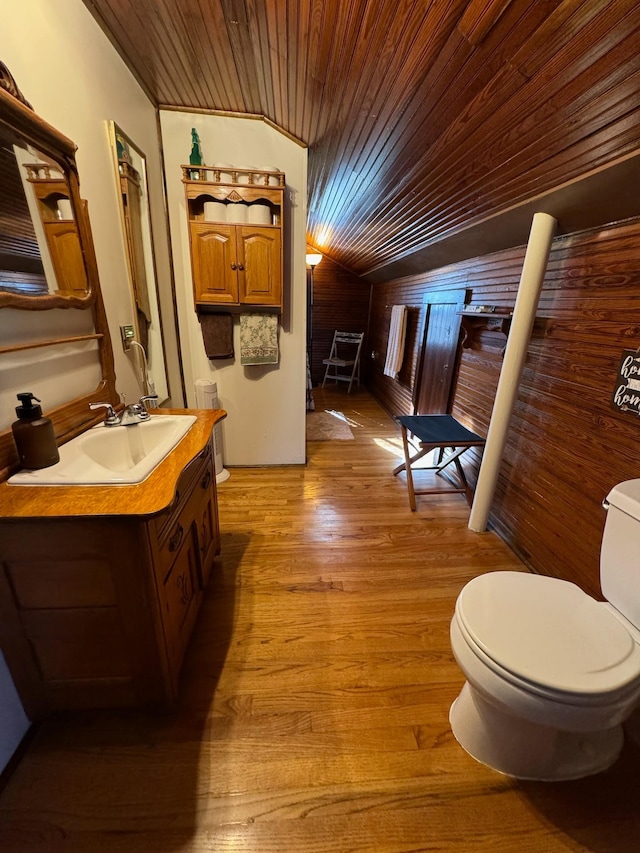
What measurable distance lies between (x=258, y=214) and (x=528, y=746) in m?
2.72

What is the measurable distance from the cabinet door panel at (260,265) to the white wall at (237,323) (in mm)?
198

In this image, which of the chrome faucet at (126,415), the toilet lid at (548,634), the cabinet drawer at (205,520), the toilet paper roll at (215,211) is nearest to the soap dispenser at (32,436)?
the chrome faucet at (126,415)

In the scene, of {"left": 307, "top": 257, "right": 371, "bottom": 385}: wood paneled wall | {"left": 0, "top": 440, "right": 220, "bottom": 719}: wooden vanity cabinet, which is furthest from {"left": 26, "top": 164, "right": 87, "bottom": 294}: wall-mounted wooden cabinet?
{"left": 307, "top": 257, "right": 371, "bottom": 385}: wood paneled wall

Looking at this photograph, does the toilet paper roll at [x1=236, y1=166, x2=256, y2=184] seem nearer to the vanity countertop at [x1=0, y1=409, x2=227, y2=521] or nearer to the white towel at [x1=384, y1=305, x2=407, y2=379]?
the vanity countertop at [x1=0, y1=409, x2=227, y2=521]

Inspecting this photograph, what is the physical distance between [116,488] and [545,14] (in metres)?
1.69

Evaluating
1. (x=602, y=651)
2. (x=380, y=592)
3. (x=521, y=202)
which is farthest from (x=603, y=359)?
(x=380, y=592)

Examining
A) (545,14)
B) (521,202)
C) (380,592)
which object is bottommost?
(380,592)

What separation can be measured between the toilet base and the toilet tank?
0.42 m

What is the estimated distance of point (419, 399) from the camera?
3.49 metres

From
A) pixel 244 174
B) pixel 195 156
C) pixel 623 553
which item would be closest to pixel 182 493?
pixel 623 553

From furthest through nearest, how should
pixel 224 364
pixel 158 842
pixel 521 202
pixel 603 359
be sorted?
pixel 224 364 < pixel 521 202 < pixel 603 359 < pixel 158 842

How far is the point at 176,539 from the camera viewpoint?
108 cm

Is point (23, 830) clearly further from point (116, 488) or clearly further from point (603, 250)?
point (603, 250)

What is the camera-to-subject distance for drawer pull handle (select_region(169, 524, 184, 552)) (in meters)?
1.05
